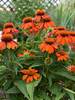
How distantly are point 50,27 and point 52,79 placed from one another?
1.23 feet

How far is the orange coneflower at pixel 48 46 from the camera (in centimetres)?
270

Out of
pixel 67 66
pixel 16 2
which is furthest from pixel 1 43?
pixel 16 2

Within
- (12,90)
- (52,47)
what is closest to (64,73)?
(52,47)

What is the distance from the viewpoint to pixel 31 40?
3055mm

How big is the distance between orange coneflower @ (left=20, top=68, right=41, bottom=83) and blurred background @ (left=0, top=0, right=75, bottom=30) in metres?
3.06

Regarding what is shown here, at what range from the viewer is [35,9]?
7.32 metres

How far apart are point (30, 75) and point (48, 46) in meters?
0.24

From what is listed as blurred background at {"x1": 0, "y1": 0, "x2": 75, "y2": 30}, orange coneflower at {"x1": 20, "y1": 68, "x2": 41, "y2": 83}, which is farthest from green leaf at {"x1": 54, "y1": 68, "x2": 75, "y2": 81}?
blurred background at {"x1": 0, "y1": 0, "x2": 75, "y2": 30}

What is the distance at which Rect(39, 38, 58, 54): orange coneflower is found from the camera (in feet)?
8.85

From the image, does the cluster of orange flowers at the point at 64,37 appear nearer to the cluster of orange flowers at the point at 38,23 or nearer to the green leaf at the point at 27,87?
the cluster of orange flowers at the point at 38,23

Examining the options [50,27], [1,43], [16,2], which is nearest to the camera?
[1,43]

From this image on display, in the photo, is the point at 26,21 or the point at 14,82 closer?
the point at 14,82

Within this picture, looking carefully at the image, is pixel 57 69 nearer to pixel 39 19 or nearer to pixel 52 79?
pixel 52 79

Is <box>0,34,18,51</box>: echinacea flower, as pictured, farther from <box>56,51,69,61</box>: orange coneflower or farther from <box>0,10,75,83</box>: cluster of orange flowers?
<box>56,51,69,61</box>: orange coneflower
